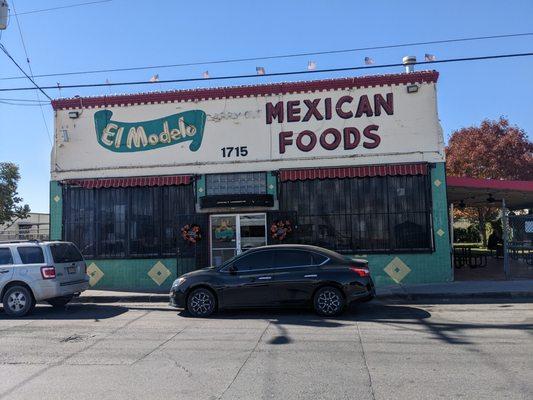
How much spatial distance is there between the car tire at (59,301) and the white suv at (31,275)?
353 millimetres

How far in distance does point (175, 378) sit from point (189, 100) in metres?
11.7

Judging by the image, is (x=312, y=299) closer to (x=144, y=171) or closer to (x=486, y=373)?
(x=486, y=373)

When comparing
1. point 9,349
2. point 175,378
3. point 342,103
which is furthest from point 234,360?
point 342,103

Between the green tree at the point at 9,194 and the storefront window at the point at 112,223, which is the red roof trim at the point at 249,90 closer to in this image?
the storefront window at the point at 112,223

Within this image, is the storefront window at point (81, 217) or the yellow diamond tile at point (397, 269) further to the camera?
the storefront window at point (81, 217)

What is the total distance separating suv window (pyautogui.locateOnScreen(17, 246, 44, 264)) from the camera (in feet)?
38.8

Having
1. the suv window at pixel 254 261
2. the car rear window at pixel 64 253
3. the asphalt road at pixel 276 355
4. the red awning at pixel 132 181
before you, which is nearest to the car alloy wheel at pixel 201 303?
the asphalt road at pixel 276 355

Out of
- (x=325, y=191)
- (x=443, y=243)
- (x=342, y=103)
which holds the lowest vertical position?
(x=443, y=243)

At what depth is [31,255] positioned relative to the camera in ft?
39.0

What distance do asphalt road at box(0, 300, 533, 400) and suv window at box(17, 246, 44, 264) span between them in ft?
4.67

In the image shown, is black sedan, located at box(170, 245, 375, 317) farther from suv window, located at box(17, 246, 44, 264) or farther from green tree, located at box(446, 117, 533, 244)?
green tree, located at box(446, 117, 533, 244)

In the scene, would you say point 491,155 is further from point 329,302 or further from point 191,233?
point 329,302

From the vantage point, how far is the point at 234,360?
6.94 meters

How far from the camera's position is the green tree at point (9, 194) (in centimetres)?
3297
